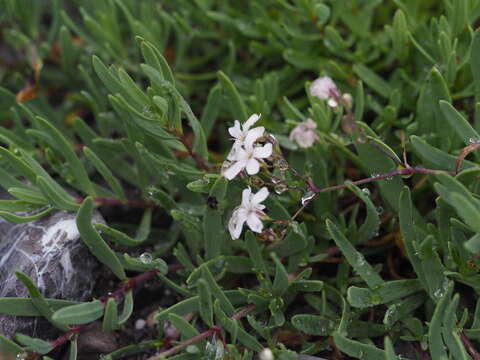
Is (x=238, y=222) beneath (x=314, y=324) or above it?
above

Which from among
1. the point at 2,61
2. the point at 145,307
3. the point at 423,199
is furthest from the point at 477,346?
the point at 2,61

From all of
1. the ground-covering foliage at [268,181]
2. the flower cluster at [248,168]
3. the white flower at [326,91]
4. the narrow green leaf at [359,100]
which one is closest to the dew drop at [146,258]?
the ground-covering foliage at [268,181]

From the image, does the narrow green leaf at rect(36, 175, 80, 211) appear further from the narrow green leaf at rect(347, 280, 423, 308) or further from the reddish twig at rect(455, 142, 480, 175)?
the reddish twig at rect(455, 142, 480, 175)

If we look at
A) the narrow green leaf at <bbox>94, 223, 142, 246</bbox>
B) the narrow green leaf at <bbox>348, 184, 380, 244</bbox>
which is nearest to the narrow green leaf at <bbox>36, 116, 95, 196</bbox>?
the narrow green leaf at <bbox>94, 223, 142, 246</bbox>

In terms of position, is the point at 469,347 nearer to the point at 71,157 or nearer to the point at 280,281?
the point at 280,281

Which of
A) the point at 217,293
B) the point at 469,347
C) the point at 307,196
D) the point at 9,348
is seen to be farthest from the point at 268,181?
→ the point at 9,348

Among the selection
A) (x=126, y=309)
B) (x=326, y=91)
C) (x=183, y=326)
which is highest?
(x=326, y=91)

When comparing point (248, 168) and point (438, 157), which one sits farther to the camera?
point (438, 157)
